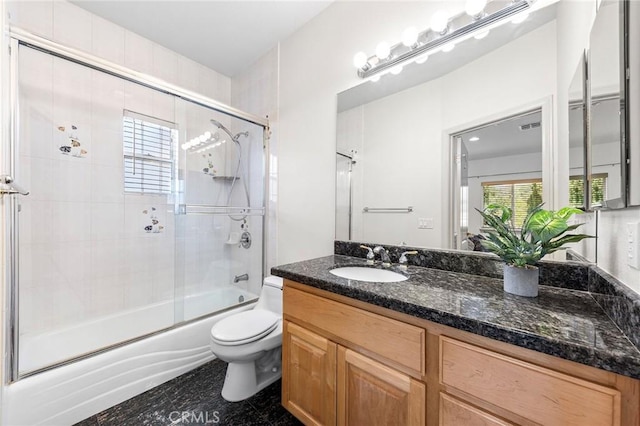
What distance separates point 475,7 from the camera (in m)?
1.20

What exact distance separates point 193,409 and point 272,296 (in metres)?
0.78

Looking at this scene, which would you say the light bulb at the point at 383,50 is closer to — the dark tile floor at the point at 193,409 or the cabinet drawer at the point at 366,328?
the cabinet drawer at the point at 366,328

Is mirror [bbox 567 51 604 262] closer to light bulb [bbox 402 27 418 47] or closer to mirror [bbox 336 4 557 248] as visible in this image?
mirror [bbox 336 4 557 248]

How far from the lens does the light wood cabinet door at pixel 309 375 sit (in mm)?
1111

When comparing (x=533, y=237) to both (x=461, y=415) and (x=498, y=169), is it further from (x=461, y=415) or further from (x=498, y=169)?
(x=461, y=415)

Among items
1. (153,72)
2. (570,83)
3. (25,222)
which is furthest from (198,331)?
(570,83)

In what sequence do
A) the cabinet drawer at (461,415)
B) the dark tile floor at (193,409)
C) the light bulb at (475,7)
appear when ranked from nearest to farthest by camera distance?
the cabinet drawer at (461,415) < the light bulb at (475,7) < the dark tile floor at (193,409)

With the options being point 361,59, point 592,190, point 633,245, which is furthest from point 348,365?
point 361,59

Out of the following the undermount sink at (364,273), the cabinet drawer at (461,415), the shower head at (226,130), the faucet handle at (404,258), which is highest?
the shower head at (226,130)

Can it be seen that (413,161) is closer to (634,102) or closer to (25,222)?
(634,102)

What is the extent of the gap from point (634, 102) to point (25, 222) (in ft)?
9.71

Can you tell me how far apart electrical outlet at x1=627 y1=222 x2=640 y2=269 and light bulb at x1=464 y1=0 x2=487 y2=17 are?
1.13 meters

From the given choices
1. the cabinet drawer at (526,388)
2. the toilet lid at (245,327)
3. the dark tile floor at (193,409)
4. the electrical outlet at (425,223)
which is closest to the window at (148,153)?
the toilet lid at (245,327)

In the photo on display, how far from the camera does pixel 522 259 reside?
0.92 meters
